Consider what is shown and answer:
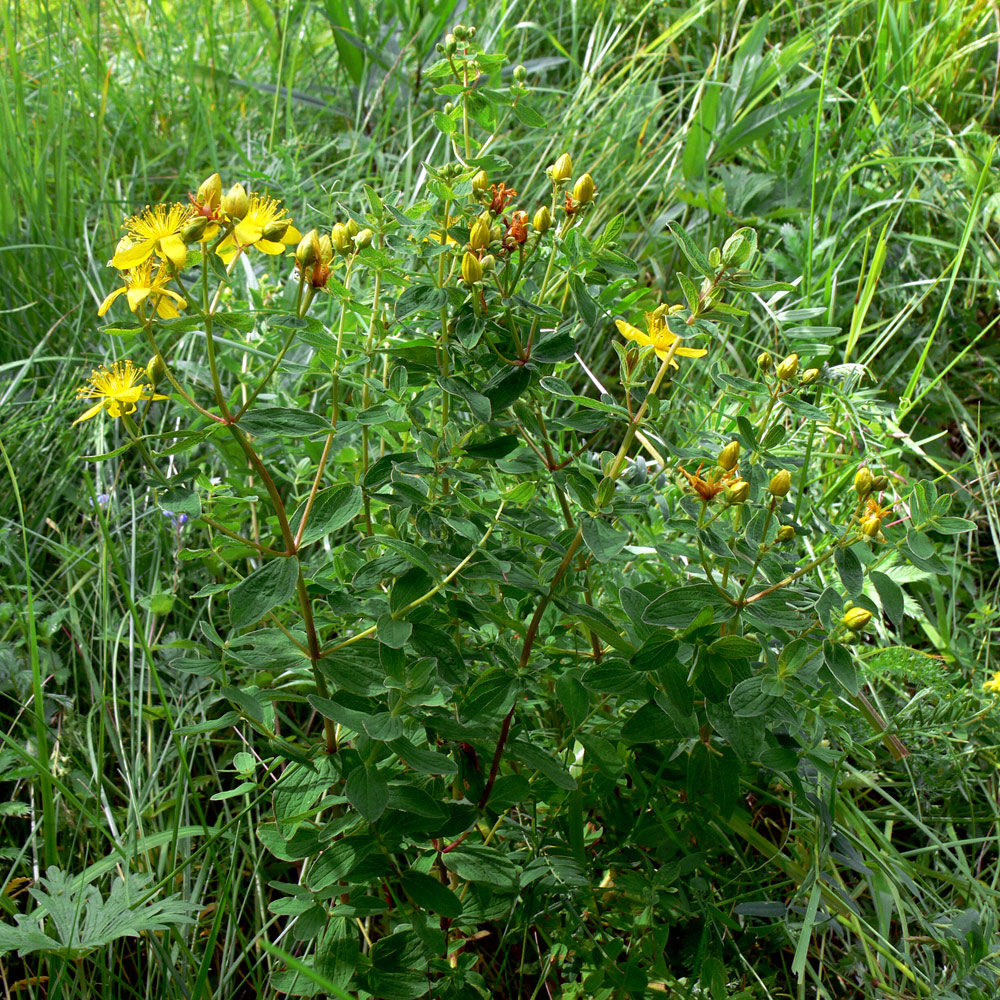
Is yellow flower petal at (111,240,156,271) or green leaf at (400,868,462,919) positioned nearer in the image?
yellow flower petal at (111,240,156,271)

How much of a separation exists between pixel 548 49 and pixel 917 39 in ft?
3.85

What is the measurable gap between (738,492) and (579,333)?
119cm

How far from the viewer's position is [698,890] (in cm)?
107

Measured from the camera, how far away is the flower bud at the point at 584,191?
963mm

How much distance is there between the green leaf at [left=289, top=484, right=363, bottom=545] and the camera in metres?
0.88

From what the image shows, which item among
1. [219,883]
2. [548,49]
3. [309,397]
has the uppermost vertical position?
[548,49]

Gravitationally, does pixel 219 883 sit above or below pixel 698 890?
below

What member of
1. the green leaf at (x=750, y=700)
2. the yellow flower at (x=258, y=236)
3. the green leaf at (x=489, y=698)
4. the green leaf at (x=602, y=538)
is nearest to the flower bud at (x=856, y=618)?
the green leaf at (x=750, y=700)

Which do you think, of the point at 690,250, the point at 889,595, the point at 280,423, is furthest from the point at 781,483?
the point at 280,423

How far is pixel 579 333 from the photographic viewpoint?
2062mm

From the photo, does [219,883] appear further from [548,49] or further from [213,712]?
[548,49]

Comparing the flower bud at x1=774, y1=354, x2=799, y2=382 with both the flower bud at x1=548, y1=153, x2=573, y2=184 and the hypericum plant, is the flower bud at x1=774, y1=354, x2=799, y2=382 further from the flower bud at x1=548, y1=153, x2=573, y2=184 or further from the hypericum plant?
the flower bud at x1=548, y1=153, x2=573, y2=184

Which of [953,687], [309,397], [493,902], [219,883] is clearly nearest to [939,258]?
[953,687]

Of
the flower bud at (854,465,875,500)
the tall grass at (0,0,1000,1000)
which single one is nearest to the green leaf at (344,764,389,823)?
the tall grass at (0,0,1000,1000)
